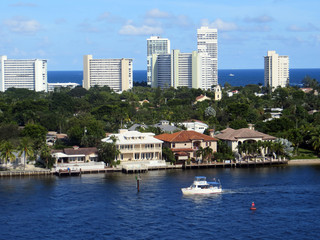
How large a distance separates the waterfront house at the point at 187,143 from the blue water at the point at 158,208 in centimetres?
834

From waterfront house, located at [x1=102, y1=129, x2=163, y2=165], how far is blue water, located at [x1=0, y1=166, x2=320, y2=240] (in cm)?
699

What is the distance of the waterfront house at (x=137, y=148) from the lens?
84438 millimetres

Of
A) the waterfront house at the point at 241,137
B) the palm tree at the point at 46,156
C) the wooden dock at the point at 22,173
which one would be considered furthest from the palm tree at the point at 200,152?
the wooden dock at the point at 22,173

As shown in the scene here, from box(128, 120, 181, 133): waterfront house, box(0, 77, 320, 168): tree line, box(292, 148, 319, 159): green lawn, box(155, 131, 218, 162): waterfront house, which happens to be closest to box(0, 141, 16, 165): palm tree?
box(0, 77, 320, 168): tree line

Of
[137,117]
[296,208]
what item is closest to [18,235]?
[296,208]

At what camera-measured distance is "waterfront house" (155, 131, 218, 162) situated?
86.1 m

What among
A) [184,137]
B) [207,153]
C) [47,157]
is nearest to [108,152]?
[47,157]

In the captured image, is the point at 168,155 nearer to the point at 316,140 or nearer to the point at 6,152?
the point at 6,152

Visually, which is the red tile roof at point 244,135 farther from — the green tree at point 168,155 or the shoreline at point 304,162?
the green tree at point 168,155

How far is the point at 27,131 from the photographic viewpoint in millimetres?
92938

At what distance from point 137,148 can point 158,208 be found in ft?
87.2

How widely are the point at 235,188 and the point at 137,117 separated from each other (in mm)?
56288

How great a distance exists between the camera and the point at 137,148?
8525 cm

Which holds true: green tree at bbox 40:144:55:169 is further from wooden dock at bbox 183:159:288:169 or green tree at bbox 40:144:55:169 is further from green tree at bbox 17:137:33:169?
wooden dock at bbox 183:159:288:169
